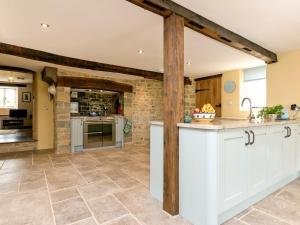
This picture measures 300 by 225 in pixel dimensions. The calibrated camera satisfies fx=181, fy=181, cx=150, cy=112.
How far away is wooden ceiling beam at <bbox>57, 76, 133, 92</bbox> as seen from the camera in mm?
4730

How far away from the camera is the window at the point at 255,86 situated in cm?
457

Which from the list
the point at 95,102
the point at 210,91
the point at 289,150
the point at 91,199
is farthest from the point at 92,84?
the point at 289,150

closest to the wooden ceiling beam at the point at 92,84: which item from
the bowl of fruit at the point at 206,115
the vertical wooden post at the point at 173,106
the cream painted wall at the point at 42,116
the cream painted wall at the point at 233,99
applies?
the cream painted wall at the point at 42,116

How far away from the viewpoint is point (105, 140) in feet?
17.4

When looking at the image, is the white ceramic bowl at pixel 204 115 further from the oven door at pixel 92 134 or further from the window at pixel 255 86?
the oven door at pixel 92 134

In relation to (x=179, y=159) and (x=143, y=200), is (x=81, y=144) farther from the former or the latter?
(x=179, y=159)

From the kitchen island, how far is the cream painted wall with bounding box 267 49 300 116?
1731 millimetres

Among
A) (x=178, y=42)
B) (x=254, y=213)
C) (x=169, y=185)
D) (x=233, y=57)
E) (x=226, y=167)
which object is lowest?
(x=254, y=213)

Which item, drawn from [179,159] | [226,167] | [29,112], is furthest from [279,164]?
[29,112]

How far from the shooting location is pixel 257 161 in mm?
2113

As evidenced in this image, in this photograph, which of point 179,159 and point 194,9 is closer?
point 179,159

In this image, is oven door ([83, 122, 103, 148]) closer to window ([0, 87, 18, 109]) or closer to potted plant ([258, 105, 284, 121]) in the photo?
potted plant ([258, 105, 284, 121])

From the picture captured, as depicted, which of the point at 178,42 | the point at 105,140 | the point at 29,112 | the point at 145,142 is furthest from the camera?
the point at 29,112

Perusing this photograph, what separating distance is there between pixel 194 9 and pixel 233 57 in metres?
2.26
